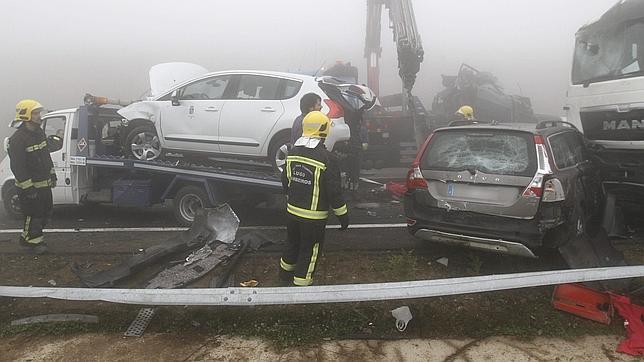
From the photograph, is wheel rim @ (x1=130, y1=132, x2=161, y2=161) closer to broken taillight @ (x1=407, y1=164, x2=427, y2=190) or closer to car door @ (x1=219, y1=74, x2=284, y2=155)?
car door @ (x1=219, y1=74, x2=284, y2=155)

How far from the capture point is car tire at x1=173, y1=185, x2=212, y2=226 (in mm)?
7273

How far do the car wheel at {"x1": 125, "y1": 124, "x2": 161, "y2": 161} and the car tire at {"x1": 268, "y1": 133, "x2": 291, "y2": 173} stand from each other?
6.61 feet

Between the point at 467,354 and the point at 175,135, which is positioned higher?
the point at 175,135

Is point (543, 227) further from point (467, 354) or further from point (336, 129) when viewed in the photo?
point (336, 129)

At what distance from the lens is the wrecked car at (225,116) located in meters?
6.68

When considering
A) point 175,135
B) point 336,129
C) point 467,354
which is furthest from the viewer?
point 175,135

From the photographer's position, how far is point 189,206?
748 centimetres

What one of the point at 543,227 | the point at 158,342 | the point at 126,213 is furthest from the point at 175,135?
the point at 543,227

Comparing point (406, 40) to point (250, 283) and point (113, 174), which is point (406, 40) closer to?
point (113, 174)

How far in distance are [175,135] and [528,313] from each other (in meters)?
5.28

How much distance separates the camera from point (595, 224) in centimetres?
562

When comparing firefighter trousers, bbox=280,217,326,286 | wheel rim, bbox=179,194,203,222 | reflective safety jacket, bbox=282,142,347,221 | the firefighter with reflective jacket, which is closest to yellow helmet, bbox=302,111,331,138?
the firefighter with reflective jacket


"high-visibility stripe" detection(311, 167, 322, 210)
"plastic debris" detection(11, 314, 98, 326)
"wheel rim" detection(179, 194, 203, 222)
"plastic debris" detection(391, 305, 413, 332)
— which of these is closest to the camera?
"plastic debris" detection(391, 305, 413, 332)

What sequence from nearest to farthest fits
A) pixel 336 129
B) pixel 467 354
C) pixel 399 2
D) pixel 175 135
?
pixel 467 354 → pixel 336 129 → pixel 175 135 → pixel 399 2
